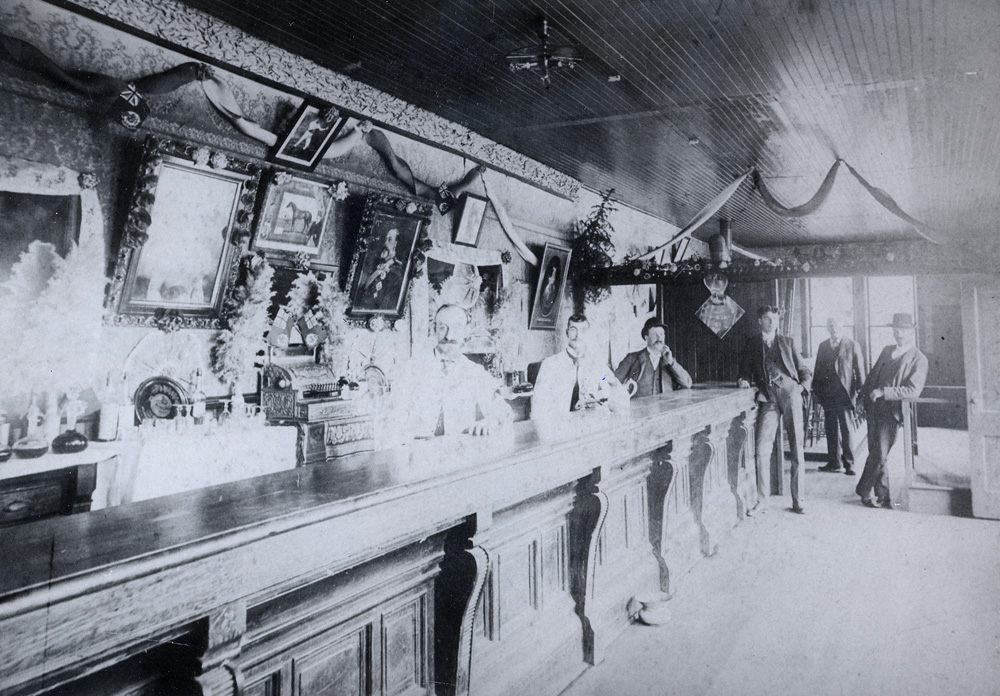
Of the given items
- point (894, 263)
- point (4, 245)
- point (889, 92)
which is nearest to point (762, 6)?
point (889, 92)

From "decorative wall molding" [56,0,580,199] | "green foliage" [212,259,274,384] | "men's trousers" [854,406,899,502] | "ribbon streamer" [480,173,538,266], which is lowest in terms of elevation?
"men's trousers" [854,406,899,502]

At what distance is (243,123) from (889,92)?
4372mm

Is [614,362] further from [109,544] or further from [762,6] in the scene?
[109,544]

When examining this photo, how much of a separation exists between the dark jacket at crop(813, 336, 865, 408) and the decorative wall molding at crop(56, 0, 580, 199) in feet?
16.4

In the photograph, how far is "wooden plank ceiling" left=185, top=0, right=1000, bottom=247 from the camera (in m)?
3.38

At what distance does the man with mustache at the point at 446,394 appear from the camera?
350 cm

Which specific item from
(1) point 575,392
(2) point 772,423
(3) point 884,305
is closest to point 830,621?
(1) point 575,392

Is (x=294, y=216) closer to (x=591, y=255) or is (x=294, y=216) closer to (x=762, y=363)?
(x=591, y=255)

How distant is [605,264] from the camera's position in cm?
733

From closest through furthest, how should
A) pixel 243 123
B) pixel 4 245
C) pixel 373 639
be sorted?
pixel 373 639 < pixel 4 245 < pixel 243 123

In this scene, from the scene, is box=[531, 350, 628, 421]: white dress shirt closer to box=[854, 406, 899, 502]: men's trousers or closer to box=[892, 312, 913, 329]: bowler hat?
box=[854, 406, 899, 502]: men's trousers

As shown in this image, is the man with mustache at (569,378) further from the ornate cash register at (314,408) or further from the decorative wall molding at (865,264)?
the decorative wall molding at (865,264)

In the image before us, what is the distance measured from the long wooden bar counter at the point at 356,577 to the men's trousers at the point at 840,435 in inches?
201

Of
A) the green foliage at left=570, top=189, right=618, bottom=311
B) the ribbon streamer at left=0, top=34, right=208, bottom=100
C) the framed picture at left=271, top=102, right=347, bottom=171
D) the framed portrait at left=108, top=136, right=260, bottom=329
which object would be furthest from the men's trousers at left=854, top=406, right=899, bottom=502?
the ribbon streamer at left=0, top=34, right=208, bottom=100
